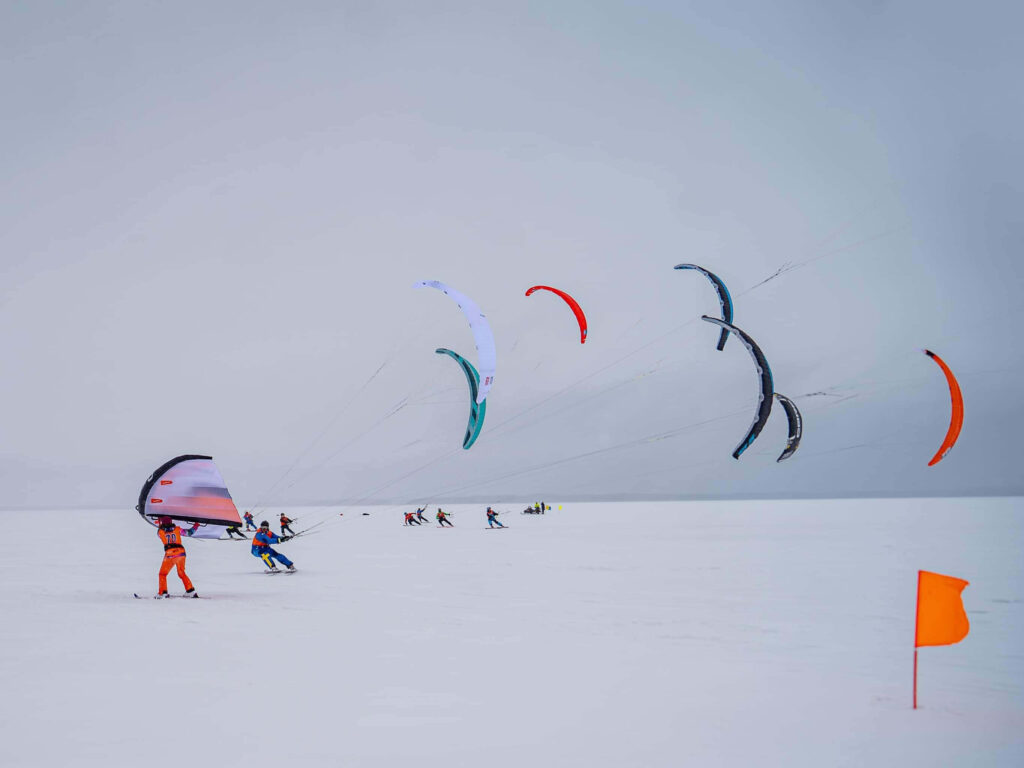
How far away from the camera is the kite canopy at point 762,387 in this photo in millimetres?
14117

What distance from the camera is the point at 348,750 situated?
5746 mm

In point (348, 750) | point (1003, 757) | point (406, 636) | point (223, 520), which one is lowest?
point (1003, 757)

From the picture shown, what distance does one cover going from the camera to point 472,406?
55.8ft

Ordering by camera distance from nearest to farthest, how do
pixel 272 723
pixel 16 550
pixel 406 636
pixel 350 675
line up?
1. pixel 272 723
2. pixel 350 675
3. pixel 406 636
4. pixel 16 550

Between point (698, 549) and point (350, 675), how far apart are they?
1707 cm

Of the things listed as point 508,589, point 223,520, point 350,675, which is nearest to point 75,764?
point 350,675

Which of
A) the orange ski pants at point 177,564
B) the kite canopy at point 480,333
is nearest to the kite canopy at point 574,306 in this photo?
the kite canopy at point 480,333

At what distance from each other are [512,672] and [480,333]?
8.44 m

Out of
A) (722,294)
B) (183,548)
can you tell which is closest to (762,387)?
(722,294)

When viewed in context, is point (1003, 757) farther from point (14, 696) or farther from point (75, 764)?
point (14, 696)

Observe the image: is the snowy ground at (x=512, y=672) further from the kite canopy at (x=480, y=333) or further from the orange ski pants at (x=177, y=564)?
the kite canopy at (x=480, y=333)

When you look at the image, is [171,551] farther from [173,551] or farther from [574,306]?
[574,306]

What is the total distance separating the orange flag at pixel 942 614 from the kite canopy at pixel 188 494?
40.1 feet

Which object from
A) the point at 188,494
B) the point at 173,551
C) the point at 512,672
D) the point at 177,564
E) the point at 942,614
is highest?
the point at 188,494
